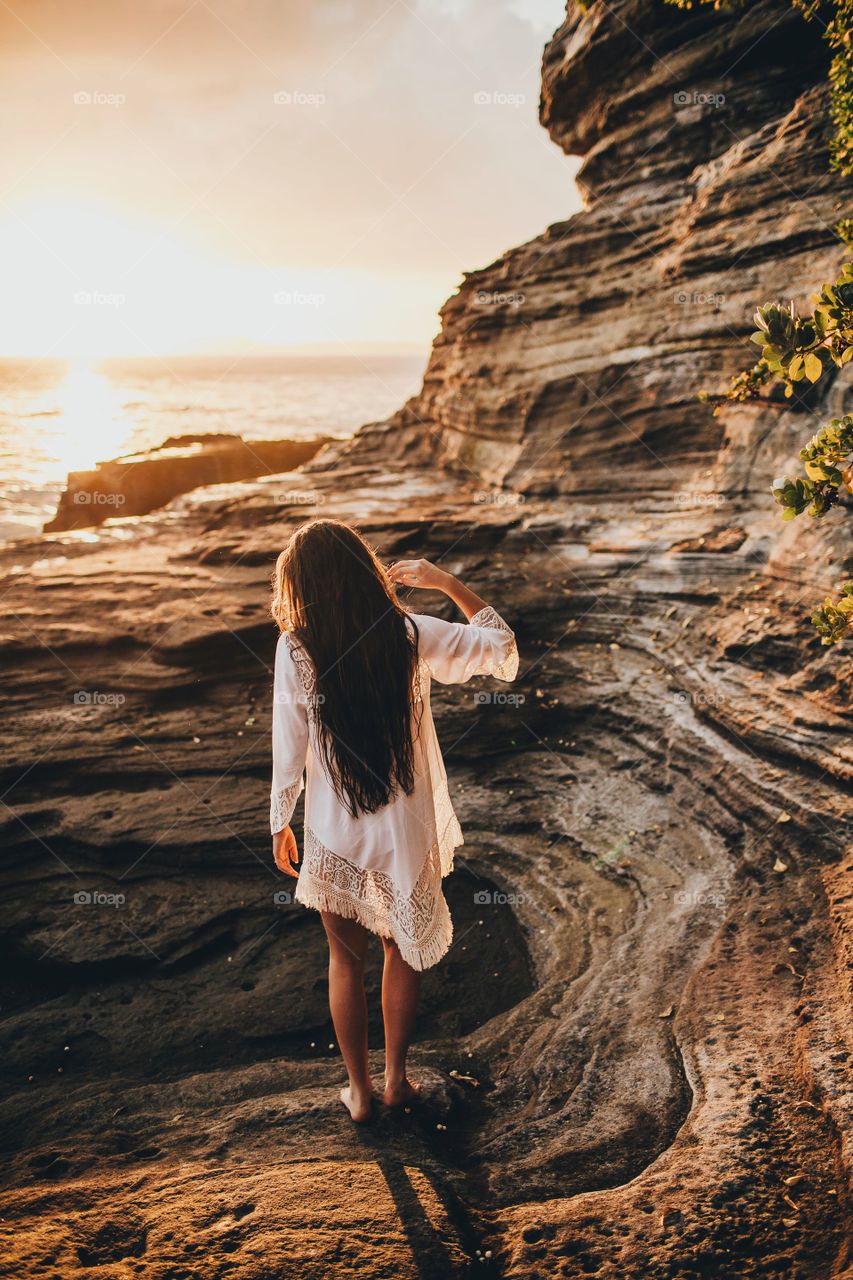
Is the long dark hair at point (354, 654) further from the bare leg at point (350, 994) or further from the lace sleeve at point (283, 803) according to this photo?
the bare leg at point (350, 994)

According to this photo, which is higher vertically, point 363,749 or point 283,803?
point 363,749

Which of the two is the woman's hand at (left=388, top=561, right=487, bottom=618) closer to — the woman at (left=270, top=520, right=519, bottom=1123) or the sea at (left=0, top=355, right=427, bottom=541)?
the woman at (left=270, top=520, right=519, bottom=1123)

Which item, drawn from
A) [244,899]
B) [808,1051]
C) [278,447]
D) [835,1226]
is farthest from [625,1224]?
[278,447]

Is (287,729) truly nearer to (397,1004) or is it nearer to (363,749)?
(363,749)

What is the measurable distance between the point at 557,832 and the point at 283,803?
3730 millimetres

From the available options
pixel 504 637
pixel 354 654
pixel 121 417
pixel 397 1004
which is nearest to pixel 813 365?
pixel 504 637

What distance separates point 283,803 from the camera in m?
3.33

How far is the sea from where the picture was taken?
34.2m

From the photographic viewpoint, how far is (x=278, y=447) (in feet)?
82.3

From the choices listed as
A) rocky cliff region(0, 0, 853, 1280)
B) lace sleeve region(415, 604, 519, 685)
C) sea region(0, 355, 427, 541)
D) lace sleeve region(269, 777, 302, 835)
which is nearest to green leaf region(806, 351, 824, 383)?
lace sleeve region(415, 604, 519, 685)

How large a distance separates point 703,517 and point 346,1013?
7.44 m

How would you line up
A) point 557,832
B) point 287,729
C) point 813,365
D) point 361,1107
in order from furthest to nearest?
point 557,832
point 361,1107
point 287,729
point 813,365

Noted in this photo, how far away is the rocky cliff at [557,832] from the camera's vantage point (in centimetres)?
281

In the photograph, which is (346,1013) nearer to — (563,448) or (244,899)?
(244,899)
